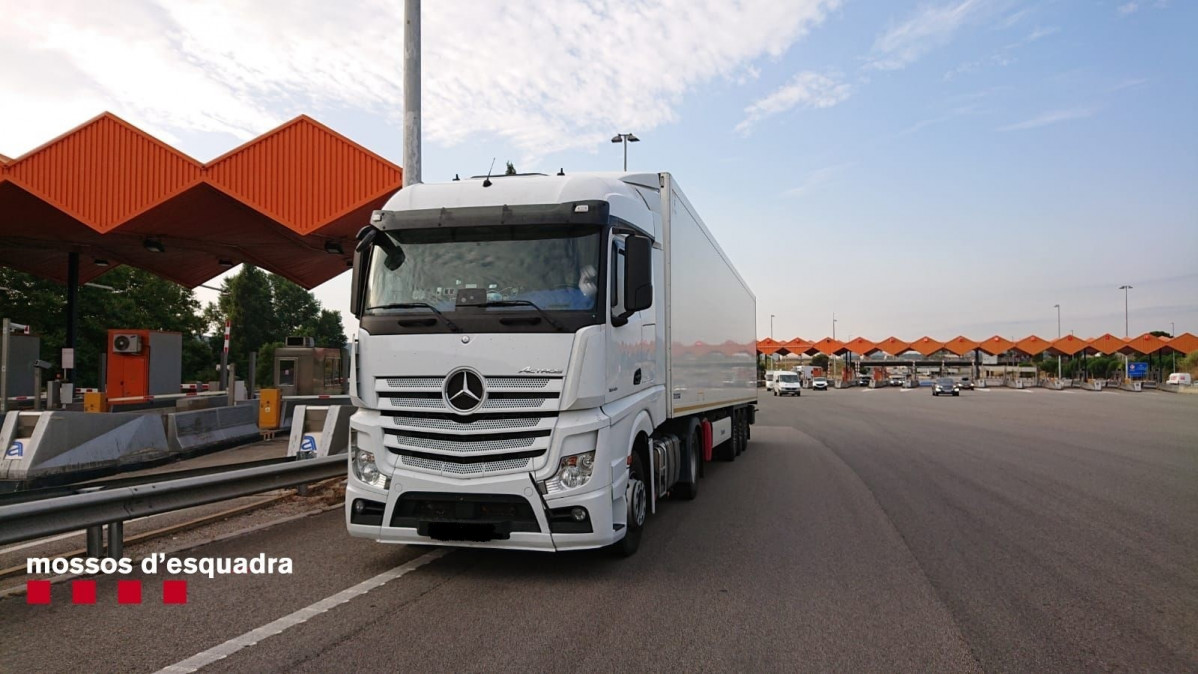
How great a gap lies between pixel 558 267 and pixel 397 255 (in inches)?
52.8

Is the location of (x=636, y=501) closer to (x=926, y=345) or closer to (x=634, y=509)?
(x=634, y=509)

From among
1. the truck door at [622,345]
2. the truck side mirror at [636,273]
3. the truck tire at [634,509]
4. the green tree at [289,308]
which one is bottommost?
the truck tire at [634,509]

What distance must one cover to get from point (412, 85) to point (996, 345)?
80.4 meters

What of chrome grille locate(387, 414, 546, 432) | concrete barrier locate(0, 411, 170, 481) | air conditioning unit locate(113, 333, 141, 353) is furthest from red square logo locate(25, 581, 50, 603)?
air conditioning unit locate(113, 333, 141, 353)

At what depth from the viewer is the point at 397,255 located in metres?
6.38

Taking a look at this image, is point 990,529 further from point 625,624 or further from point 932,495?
point 625,624

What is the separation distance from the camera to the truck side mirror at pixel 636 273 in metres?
6.20

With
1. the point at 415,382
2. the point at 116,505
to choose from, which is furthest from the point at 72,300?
the point at 415,382

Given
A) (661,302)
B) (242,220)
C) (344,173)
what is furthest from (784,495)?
(242,220)

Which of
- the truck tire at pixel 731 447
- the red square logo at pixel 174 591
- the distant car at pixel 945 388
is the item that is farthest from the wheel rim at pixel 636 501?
the distant car at pixel 945 388

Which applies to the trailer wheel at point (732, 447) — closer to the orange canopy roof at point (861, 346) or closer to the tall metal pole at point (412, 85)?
the tall metal pole at point (412, 85)

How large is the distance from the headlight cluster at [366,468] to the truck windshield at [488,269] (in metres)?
1.06

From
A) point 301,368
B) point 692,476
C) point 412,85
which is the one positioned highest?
point 412,85

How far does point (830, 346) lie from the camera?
274 feet
